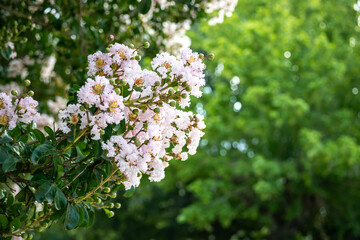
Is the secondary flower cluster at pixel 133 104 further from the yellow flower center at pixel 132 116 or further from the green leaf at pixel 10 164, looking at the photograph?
the green leaf at pixel 10 164

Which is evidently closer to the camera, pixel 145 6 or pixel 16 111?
pixel 16 111

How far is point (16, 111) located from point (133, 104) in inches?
17.4

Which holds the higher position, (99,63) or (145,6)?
(145,6)

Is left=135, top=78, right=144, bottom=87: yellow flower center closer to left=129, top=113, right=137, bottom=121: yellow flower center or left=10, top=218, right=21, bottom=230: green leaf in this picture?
left=129, top=113, right=137, bottom=121: yellow flower center

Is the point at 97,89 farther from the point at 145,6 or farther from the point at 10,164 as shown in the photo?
the point at 145,6

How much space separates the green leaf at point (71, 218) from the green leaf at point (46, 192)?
0.10m

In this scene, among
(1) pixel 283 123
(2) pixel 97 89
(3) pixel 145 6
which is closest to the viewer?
(2) pixel 97 89

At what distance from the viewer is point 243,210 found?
1020cm

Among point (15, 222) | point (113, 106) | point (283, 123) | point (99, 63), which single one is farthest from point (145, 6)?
point (283, 123)

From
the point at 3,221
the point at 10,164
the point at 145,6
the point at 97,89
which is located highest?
the point at 145,6

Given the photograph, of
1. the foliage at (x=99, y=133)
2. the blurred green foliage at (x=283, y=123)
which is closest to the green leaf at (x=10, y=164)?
the foliage at (x=99, y=133)

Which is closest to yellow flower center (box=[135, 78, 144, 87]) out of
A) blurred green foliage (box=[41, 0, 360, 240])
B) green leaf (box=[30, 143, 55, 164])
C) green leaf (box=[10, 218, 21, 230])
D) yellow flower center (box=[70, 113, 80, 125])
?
yellow flower center (box=[70, 113, 80, 125])

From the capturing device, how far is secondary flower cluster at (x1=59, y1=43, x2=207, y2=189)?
5.19ft

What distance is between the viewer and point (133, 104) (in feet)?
5.60
